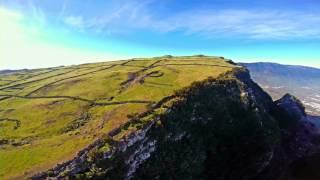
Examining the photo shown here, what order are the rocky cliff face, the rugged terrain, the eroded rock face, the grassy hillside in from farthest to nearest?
the eroded rock face
the grassy hillside
the rugged terrain
the rocky cliff face

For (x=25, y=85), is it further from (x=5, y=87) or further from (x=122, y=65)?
(x=122, y=65)

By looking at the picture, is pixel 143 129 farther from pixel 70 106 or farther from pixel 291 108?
pixel 291 108

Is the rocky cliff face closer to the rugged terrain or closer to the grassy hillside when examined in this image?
the rugged terrain

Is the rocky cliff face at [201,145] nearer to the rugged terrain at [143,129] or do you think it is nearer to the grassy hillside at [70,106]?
the rugged terrain at [143,129]

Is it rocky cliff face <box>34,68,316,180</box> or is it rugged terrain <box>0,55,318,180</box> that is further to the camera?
rugged terrain <box>0,55,318,180</box>

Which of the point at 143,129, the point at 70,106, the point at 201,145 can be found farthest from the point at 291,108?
the point at 143,129

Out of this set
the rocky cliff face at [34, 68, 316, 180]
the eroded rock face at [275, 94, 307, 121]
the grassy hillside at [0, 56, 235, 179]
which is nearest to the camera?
the rocky cliff face at [34, 68, 316, 180]

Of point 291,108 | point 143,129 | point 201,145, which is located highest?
point 143,129

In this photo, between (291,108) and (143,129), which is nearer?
(143,129)

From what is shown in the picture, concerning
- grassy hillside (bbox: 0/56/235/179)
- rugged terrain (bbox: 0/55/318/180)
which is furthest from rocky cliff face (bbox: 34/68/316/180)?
grassy hillside (bbox: 0/56/235/179)
